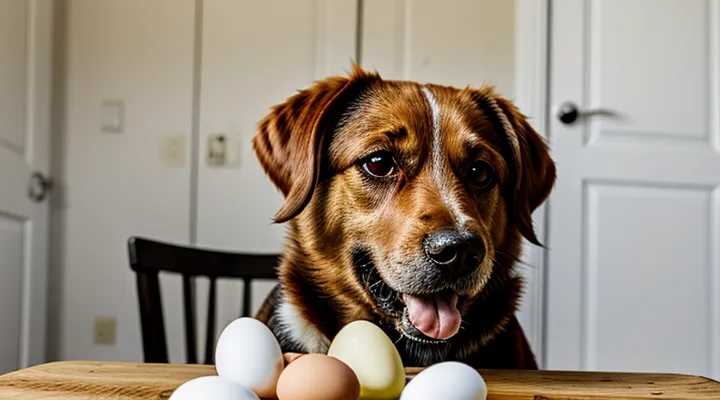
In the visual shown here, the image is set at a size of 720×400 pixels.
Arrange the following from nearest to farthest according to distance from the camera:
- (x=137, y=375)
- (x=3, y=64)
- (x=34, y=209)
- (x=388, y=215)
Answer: (x=137, y=375) → (x=388, y=215) → (x=3, y=64) → (x=34, y=209)

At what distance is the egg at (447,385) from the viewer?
63 centimetres

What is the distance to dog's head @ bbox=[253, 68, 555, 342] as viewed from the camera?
2.77 feet

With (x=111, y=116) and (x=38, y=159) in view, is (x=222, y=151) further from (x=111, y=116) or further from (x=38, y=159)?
(x=38, y=159)

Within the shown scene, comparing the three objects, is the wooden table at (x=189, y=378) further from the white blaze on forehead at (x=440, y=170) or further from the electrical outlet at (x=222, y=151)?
the electrical outlet at (x=222, y=151)

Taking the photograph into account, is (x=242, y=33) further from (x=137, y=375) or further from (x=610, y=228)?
(x=137, y=375)

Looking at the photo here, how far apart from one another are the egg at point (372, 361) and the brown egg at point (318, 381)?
0.03m

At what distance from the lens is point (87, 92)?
7.16ft

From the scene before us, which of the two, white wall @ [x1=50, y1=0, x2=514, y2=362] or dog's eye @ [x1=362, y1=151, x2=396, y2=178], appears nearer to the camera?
dog's eye @ [x1=362, y1=151, x2=396, y2=178]

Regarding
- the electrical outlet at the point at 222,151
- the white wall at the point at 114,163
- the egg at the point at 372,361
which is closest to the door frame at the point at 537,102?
the electrical outlet at the point at 222,151

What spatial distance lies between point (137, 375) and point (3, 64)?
150 centimetres

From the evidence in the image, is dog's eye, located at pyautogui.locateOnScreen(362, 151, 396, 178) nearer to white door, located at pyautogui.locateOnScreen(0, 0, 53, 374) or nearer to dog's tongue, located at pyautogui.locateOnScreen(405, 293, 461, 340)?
dog's tongue, located at pyautogui.locateOnScreen(405, 293, 461, 340)

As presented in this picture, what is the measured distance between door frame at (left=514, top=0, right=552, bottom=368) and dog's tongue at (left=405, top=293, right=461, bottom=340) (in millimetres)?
1207

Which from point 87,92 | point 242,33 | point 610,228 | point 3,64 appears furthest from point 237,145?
point 610,228

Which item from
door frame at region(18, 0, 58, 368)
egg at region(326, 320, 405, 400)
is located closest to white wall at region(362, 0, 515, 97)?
door frame at region(18, 0, 58, 368)
